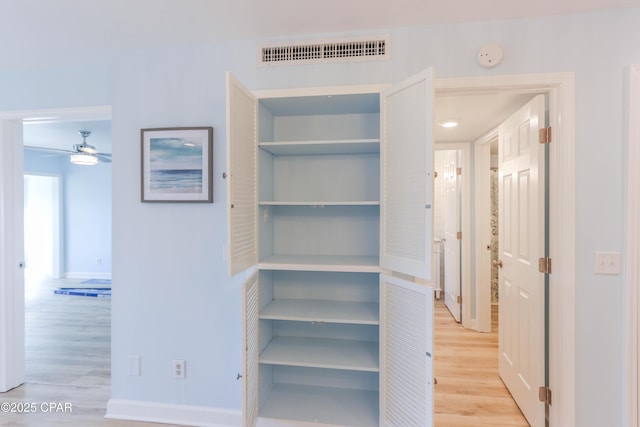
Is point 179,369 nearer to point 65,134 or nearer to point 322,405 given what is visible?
point 322,405

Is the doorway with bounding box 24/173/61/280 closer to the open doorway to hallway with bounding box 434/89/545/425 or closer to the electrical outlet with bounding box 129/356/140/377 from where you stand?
the electrical outlet with bounding box 129/356/140/377

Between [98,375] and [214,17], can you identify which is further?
[98,375]

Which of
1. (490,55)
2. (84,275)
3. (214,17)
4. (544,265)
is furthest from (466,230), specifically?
(84,275)

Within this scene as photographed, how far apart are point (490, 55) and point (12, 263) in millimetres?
3665

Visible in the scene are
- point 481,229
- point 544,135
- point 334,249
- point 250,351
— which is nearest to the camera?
point 250,351

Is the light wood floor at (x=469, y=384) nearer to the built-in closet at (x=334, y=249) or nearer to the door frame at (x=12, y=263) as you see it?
the built-in closet at (x=334, y=249)

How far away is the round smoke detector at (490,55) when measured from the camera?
1822 mm

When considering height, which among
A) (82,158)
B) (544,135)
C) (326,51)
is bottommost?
(544,135)

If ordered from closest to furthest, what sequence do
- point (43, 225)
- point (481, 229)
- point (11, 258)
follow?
point (11, 258) → point (481, 229) → point (43, 225)

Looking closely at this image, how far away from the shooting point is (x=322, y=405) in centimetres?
204

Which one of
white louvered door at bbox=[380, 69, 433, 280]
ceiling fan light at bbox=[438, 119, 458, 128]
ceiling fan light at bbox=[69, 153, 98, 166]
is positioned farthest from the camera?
ceiling fan light at bbox=[69, 153, 98, 166]

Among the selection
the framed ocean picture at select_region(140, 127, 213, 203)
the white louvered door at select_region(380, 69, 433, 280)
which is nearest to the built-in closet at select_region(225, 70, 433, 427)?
the white louvered door at select_region(380, 69, 433, 280)

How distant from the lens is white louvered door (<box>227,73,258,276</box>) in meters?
1.61

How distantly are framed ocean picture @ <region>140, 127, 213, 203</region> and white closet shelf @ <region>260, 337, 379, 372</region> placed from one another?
1036 millimetres
